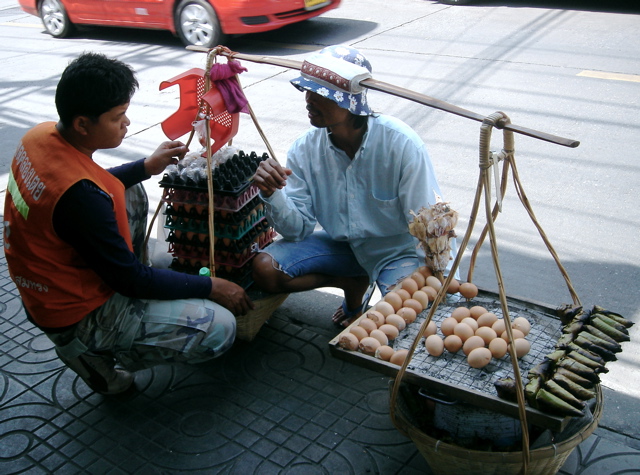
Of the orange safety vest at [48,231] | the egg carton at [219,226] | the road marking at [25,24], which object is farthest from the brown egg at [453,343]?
the road marking at [25,24]

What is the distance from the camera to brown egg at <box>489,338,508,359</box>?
2.06 m

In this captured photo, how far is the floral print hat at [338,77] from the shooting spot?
2373mm

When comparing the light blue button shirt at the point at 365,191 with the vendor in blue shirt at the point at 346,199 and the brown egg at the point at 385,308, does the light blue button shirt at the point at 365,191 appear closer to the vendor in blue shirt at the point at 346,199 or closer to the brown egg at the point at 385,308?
the vendor in blue shirt at the point at 346,199

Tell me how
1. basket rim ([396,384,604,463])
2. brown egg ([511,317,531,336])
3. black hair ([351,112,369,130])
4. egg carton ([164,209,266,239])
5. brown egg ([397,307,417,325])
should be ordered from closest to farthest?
basket rim ([396,384,604,463]), brown egg ([511,317,531,336]), brown egg ([397,307,417,325]), black hair ([351,112,369,130]), egg carton ([164,209,266,239])

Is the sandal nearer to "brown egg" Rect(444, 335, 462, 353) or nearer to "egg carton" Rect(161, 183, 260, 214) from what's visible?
"egg carton" Rect(161, 183, 260, 214)

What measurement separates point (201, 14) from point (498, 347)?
7083 millimetres

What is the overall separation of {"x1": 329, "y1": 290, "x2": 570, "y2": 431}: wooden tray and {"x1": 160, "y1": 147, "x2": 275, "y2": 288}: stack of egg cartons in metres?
0.98

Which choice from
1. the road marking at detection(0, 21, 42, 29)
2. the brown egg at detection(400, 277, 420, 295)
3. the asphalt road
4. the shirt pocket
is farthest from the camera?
the road marking at detection(0, 21, 42, 29)

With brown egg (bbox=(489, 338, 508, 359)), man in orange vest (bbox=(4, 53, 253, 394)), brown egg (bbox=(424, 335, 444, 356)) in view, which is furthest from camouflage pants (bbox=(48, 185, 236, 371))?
brown egg (bbox=(489, 338, 508, 359))

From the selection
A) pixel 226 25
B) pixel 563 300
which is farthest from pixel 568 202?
pixel 226 25

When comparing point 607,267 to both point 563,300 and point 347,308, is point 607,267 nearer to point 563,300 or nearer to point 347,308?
point 563,300

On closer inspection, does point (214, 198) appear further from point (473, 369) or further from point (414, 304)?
point (473, 369)

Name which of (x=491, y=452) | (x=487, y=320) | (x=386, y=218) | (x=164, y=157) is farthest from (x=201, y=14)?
(x=491, y=452)

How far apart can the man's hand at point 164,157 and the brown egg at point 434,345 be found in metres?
1.46
